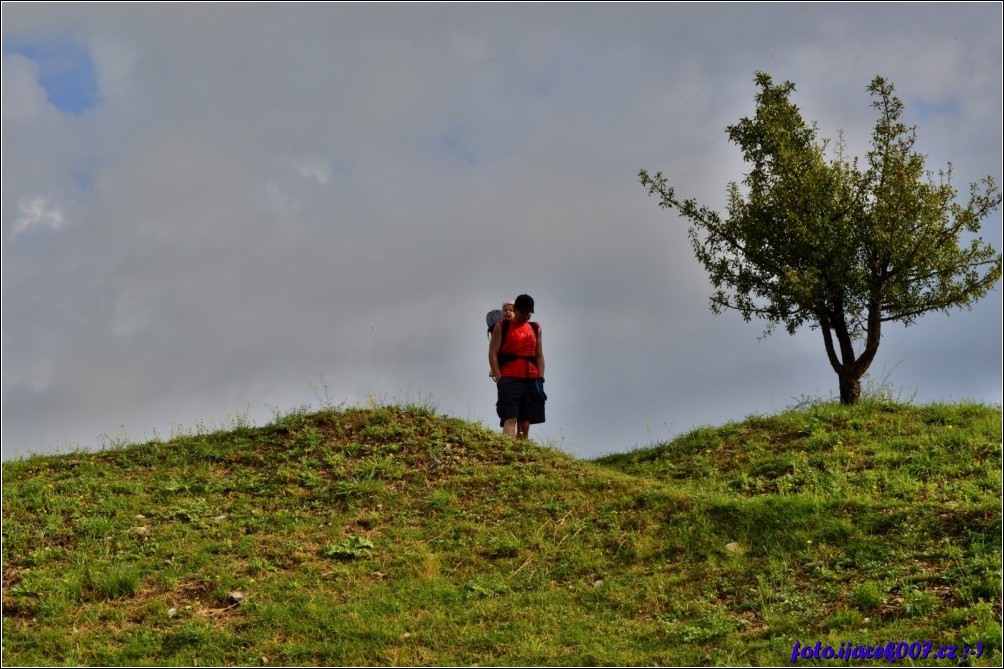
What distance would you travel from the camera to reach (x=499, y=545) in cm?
1327

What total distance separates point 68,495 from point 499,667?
346 inches

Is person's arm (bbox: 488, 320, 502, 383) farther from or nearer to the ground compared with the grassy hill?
farther from the ground

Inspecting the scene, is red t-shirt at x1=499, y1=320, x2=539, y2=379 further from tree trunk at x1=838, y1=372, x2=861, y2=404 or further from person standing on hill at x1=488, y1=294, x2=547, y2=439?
tree trunk at x1=838, y1=372, x2=861, y2=404

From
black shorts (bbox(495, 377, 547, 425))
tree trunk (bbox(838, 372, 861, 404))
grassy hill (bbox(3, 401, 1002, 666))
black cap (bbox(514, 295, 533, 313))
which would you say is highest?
black cap (bbox(514, 295, 533, 313))

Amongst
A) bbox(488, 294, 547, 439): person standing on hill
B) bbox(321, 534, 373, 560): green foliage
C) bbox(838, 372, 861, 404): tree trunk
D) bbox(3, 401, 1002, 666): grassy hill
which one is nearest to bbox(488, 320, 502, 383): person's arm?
bbox(488, 294, 547, 439): person standing on hill

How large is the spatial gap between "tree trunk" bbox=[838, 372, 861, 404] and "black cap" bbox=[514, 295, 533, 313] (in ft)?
22.1

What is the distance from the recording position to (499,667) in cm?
1004

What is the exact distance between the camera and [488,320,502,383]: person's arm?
57.2 feet

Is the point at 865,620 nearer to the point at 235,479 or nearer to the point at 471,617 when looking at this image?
the point at 471,617

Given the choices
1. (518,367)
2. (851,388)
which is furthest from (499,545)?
(851,388)

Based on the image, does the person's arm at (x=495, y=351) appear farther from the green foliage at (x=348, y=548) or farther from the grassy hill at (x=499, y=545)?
the green foliage at (x=348, y=548)

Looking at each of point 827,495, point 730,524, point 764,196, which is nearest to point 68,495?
point 730,524

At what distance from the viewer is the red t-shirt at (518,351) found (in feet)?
57.4

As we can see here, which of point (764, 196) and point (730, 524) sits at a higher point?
point (764, 196)
